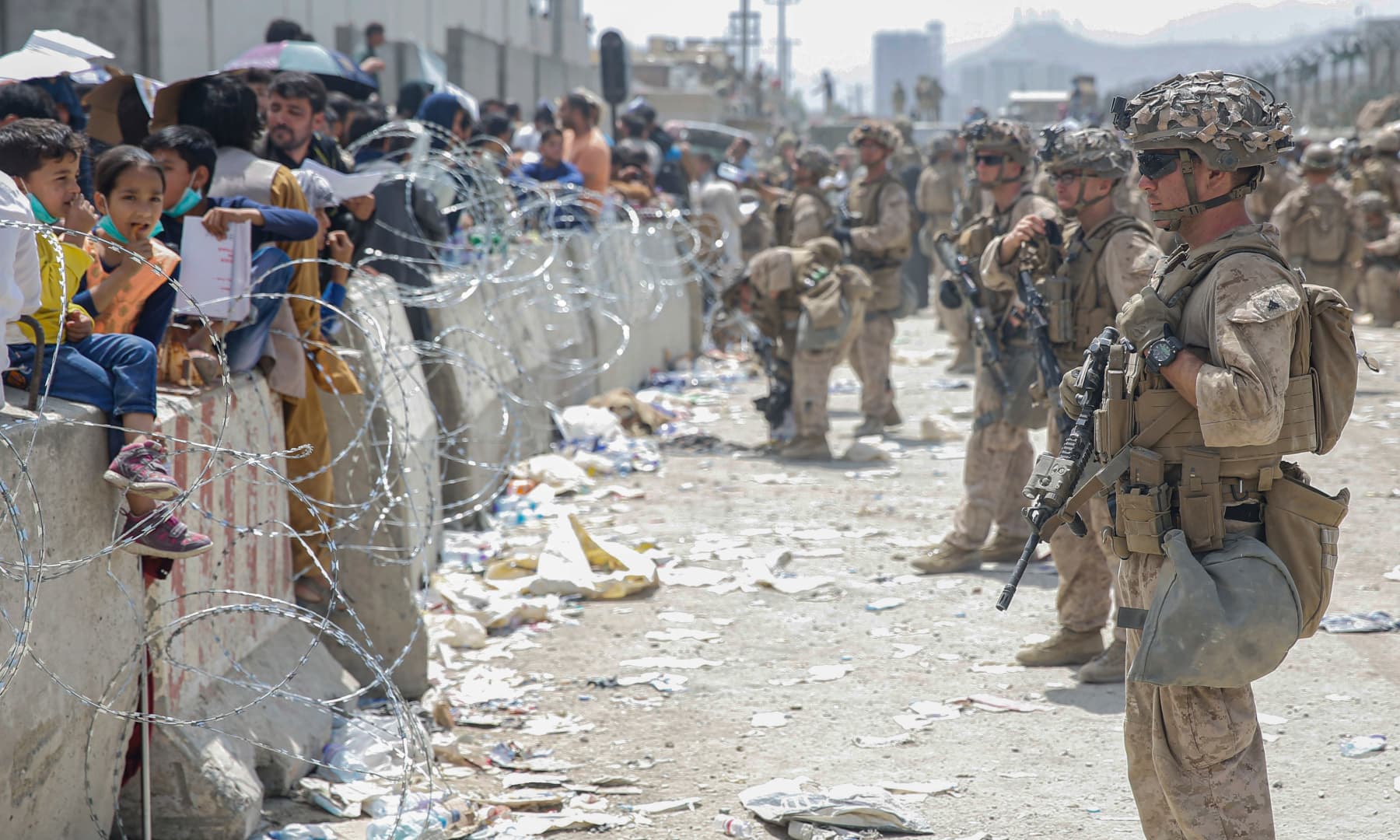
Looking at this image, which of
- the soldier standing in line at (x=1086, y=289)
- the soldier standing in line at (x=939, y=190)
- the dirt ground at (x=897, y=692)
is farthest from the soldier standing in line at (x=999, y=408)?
the soldier standing in line at (x=939, y=190)

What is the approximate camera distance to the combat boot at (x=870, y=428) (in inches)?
404

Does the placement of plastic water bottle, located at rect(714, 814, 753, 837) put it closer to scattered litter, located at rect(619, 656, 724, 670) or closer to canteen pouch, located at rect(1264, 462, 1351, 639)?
scattered litter, located at rect(619, 656, 724, 670)

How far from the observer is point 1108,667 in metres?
4.98

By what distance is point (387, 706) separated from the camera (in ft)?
16.1

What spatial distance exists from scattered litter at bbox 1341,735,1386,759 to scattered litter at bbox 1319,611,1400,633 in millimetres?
1143

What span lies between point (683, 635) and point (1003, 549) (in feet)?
5.81

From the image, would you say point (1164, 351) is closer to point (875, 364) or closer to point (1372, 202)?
point (875, 364)

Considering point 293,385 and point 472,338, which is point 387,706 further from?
point 472,338

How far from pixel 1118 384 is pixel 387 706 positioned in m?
2.82

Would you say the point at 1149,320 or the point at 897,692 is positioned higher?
the point at 1149,320

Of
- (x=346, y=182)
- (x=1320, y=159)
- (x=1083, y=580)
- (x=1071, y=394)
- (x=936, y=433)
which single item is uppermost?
(x=1320, y=159)

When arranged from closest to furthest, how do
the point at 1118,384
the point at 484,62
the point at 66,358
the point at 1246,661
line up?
the point at 1246,661
the point at 1118,384
the point at 66,358
the point at 484,62

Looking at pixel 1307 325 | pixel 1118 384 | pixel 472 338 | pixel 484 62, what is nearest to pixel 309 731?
pixel 1118 384

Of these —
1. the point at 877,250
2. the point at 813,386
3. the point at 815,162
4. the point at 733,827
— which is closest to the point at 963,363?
the point at 877,250
